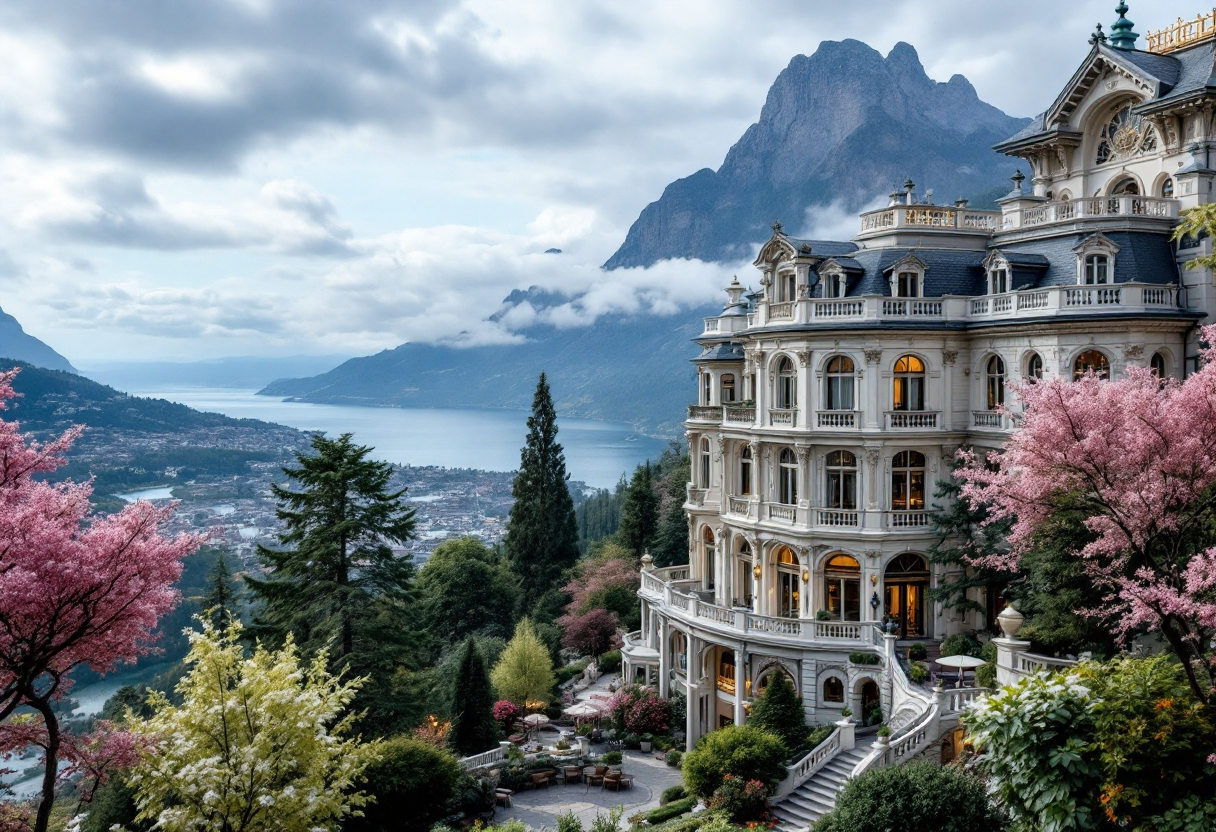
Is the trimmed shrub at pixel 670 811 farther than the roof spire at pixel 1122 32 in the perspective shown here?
No

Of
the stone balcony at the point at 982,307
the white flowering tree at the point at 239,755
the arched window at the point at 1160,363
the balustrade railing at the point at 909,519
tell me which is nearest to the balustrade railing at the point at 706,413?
the stone balcony at the point at 982,307

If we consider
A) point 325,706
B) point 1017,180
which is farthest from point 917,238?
point 325,706

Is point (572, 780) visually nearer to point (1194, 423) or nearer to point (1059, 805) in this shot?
point (1059, 805)

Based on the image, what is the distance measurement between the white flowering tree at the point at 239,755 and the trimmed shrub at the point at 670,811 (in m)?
13.1

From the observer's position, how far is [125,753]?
13656 mm

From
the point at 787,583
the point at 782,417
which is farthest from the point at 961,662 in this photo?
the point at 782,417

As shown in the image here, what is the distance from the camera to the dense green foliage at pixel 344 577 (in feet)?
97.6

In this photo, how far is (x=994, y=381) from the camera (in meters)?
30.8

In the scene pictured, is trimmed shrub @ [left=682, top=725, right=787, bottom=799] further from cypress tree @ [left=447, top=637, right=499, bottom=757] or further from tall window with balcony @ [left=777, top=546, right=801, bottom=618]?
cypress tree @ [left=447, top=637, right=499, bottom=757]

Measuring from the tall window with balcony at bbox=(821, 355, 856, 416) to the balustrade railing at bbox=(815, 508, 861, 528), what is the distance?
292cm

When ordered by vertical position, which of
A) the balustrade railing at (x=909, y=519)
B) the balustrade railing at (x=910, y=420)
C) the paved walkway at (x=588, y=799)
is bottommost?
the paved walkway at (x=588, y=799)

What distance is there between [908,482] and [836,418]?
3.28 meters

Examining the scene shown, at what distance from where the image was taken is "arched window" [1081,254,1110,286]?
2816 centimetres

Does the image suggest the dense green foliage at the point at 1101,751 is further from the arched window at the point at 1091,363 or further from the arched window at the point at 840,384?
the arched window at the point at 840,384
